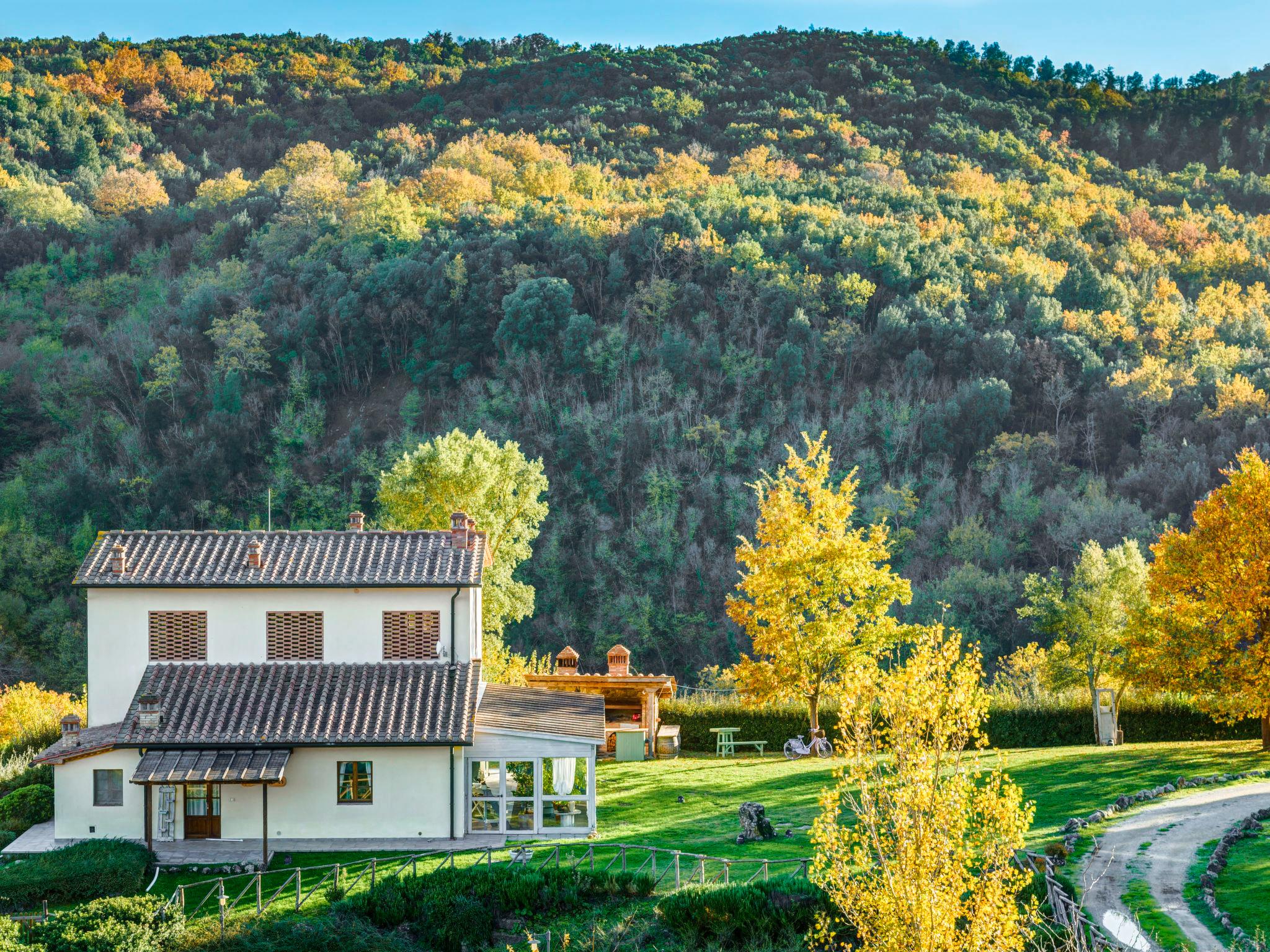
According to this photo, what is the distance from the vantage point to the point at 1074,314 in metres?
87.1

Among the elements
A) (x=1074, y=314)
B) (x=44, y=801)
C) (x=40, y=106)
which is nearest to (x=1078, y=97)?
(x=1074, y=314)

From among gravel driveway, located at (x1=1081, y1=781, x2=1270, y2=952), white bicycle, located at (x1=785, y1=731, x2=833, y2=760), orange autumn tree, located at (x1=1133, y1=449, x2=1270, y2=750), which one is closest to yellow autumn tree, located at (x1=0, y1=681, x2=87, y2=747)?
white bicycle, located at (x1=785, y1=731, x2=833, y2=760)

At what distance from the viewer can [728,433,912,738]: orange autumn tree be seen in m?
37.9

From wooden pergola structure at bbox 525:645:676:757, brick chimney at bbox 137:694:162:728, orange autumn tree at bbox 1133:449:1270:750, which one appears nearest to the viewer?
brick chimney at bbox 137:694:162:728

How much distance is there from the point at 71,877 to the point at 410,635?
881cm

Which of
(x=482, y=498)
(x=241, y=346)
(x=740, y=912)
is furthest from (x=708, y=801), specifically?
(x=241, y=346)

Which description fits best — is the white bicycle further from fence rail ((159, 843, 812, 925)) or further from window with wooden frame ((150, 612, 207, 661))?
window with wooden frame ((150, 612, 207, 661))

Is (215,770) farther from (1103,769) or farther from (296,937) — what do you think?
(1103,769)

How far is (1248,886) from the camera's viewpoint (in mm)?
23453

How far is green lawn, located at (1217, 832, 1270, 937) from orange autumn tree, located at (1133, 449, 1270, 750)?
9.17 metres

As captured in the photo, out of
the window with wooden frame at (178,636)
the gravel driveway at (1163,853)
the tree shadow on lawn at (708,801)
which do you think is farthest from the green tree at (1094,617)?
the window with wooden frame at (178,636)

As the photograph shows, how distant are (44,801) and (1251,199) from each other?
4435 inches

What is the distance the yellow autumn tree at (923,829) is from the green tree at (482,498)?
3059 centimetres

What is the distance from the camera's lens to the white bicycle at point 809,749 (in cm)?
3844
